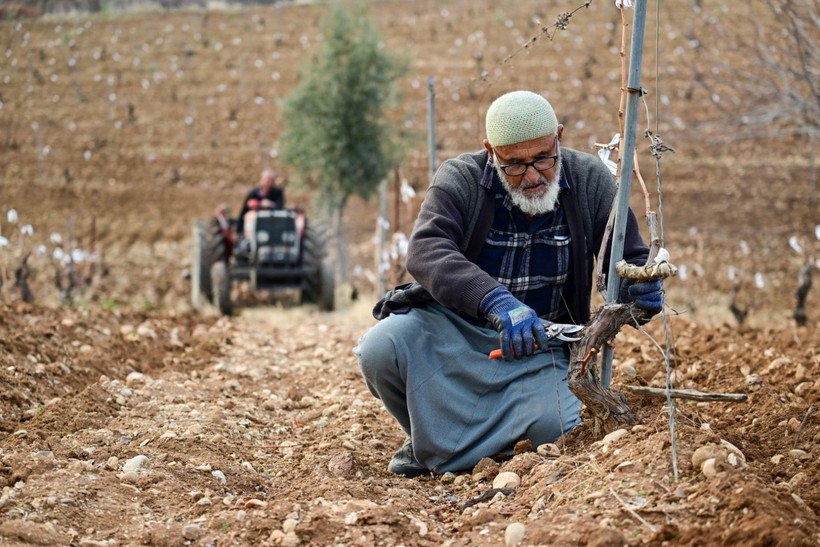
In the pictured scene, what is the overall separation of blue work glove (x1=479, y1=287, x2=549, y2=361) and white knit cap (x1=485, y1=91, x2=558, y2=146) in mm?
A: 657

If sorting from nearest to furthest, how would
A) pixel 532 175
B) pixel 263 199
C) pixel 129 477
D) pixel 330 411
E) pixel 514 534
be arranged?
pixel 514 534
pixel 129 477
pixel 532 175
pixel 330 411
pixel 263 199

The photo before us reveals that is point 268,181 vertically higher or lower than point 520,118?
lower

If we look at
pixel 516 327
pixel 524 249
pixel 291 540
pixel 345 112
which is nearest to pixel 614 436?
pixel 516 327

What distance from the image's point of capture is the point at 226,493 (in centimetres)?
337

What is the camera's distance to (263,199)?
36.9ft

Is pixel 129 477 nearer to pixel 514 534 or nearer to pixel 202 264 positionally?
pixel 514 534

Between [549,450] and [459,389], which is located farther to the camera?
[459,389]

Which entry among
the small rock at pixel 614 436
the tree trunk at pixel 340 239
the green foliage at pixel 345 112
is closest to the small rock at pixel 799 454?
the small rock at pixel 614 436

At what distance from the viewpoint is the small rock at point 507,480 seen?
3.22 meters

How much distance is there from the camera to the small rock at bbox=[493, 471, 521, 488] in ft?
10.5

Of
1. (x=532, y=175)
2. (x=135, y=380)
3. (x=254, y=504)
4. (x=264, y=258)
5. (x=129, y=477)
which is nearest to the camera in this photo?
(x=254, y=504)

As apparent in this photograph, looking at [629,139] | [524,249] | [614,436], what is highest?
[629,139]

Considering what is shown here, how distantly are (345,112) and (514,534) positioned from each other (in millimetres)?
13900

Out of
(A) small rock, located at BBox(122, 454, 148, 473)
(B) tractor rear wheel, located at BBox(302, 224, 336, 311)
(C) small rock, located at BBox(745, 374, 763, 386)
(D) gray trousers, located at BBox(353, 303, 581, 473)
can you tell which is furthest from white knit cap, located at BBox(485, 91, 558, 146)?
(B) tractor rear wheel, located at BBox(302, 224, 336, 311)
